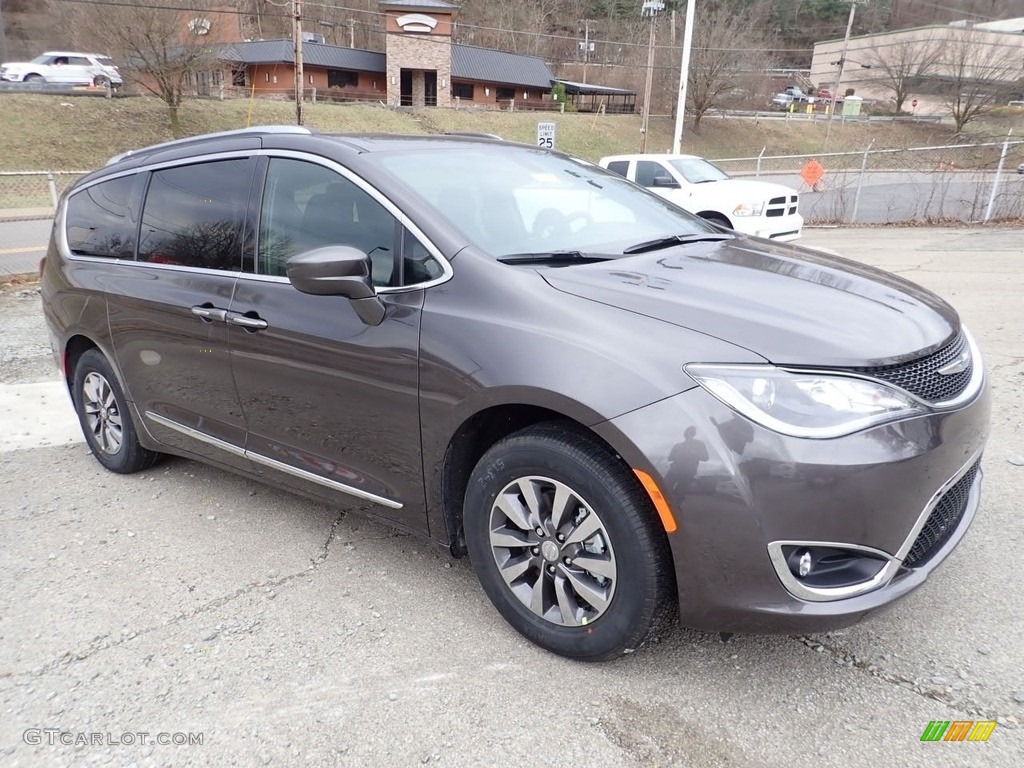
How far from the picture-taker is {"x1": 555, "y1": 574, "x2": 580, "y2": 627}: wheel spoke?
2.46m

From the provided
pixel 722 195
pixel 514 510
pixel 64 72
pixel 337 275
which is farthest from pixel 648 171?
pixel 64 72

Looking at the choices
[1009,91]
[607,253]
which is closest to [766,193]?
[607,253]

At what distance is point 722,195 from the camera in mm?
12359

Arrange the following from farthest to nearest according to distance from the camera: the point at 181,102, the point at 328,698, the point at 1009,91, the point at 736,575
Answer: the point at 1009,91 → the point at 181,102 → the point at 328,698 → the point at 736,575

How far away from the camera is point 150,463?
14.1 feet

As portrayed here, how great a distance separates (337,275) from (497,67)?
57.6 meters

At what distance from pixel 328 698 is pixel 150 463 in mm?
2485

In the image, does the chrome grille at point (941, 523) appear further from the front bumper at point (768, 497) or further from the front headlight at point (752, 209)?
the front headlight at point (752, 209)

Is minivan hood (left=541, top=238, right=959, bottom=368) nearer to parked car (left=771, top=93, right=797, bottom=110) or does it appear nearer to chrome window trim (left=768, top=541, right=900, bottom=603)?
chrome window trim (left=768, top=541, right=900, bottom=603)

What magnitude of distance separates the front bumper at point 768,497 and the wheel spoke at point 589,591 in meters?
0.27

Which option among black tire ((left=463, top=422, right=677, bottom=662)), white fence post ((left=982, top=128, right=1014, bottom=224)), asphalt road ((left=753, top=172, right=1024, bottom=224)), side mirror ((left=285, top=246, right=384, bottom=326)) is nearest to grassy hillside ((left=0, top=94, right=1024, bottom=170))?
asphalt road ((left=753, top=172, right=1024, bottom=224))

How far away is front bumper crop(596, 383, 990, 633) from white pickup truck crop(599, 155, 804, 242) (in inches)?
394

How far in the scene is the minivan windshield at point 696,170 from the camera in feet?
43.2

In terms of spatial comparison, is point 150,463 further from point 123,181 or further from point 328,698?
point 328,698
